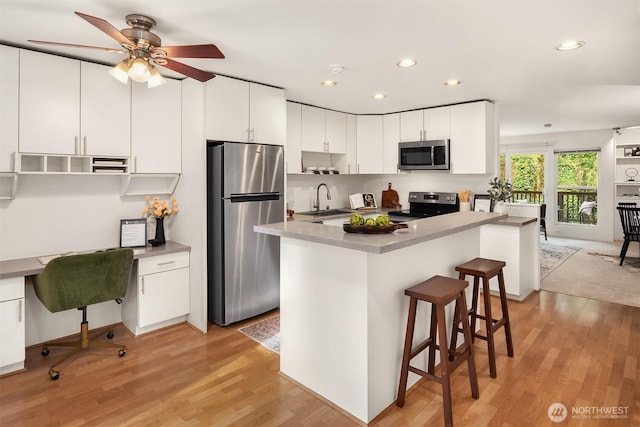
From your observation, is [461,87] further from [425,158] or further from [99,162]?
[99,162]

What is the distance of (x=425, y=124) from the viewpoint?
490 cm

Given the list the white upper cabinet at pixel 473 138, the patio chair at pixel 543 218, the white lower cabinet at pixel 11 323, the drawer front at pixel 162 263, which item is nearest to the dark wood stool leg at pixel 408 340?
the drawer front at pixel 162 263

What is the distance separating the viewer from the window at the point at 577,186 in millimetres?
7949

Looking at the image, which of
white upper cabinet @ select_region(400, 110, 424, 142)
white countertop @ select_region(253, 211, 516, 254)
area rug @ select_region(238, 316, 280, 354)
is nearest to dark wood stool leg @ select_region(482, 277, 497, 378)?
white countertop @ select_region(253, 211, 516, 254)

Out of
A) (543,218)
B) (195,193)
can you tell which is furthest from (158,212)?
(543,218)

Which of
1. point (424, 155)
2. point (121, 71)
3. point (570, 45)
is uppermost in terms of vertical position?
point (570, 45)

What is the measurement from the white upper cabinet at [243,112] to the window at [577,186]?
7.15 meters

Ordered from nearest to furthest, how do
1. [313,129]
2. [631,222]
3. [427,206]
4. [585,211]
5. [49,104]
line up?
[49,104]
[313,129]
[427,206]
[631,222]
[585,211]

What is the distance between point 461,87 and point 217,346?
135 inches

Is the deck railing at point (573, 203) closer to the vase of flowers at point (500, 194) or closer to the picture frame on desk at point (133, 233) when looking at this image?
the vase of flowers at point (500, 194)

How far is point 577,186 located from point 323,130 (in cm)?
645

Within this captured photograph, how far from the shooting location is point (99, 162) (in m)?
3.14

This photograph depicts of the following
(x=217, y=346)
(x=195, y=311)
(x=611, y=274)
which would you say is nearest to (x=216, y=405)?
(x=217, y=346)

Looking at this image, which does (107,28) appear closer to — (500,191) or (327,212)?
(327,212)
